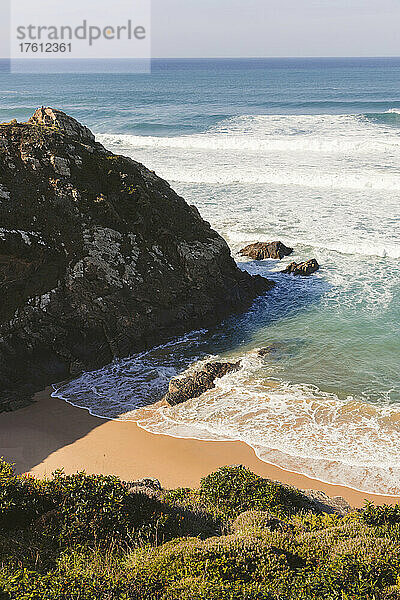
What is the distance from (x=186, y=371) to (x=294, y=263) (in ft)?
27.1

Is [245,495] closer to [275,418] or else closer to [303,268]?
[275,418]

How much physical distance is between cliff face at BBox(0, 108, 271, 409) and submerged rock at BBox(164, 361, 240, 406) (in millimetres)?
2492

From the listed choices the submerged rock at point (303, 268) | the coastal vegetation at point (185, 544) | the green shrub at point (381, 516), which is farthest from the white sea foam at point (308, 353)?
the coastal vegetation at point (185, 544)

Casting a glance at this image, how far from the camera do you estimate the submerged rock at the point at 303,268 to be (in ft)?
69.0

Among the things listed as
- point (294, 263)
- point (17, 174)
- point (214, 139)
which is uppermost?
point (214, 139)

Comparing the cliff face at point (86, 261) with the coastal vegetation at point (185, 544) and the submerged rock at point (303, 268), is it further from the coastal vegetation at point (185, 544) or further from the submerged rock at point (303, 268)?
the coastal vegetation at point (185, 544)

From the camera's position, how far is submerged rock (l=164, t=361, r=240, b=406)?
1401 cm

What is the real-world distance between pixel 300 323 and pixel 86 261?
23.2 ft

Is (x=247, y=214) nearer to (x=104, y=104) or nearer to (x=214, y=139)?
(x=214, y=139)

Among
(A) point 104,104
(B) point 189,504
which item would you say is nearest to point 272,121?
(A) point 104,104

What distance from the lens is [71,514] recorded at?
295 inches

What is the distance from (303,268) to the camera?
21047 mm

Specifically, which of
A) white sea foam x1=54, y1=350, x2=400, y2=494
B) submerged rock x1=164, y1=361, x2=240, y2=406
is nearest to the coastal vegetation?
white sea foam x1=54, y1=350, x2=400, y2=494

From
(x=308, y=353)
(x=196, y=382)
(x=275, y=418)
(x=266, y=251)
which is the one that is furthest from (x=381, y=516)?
(x=266, y=251)
